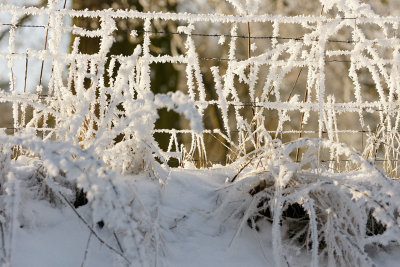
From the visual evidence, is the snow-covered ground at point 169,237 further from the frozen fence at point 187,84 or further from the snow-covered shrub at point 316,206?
the frozen fence at point 187,84

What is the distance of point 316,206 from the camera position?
4.86ft

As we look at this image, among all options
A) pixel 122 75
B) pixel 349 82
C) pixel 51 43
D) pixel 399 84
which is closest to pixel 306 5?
pixel 349 82

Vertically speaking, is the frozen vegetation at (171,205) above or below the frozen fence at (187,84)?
below

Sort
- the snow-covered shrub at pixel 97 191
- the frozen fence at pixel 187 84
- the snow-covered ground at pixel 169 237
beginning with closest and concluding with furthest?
the snow-covered shrub at pixel 97 191 → the snow-covered ground at pixel 169 237 → the frozen fence at pixel 187 84

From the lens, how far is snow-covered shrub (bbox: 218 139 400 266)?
133 cm

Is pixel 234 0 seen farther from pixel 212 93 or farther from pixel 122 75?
pixel 212 93

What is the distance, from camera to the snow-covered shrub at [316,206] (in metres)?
1.33

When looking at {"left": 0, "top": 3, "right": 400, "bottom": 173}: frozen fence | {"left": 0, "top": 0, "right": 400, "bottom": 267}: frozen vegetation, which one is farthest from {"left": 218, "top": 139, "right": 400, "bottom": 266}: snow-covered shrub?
{"left": 0, "top": 3, "right": 400, "bottom": 173}: frozen fence

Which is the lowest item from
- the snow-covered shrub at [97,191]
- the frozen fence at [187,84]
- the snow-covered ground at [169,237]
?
the snow-covered ground at [169,237]

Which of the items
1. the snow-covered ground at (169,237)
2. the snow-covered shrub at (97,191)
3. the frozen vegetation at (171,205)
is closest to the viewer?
the snow-covered shrub at (97,191)

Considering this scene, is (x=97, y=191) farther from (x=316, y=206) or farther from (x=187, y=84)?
(x=187, y=84)

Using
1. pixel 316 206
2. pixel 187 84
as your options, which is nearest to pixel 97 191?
pixel 316 206

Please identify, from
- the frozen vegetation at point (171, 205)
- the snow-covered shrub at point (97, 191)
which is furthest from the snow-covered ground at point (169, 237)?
the snow-covered shrub at point (97, 191)

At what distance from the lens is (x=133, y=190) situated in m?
1.32
